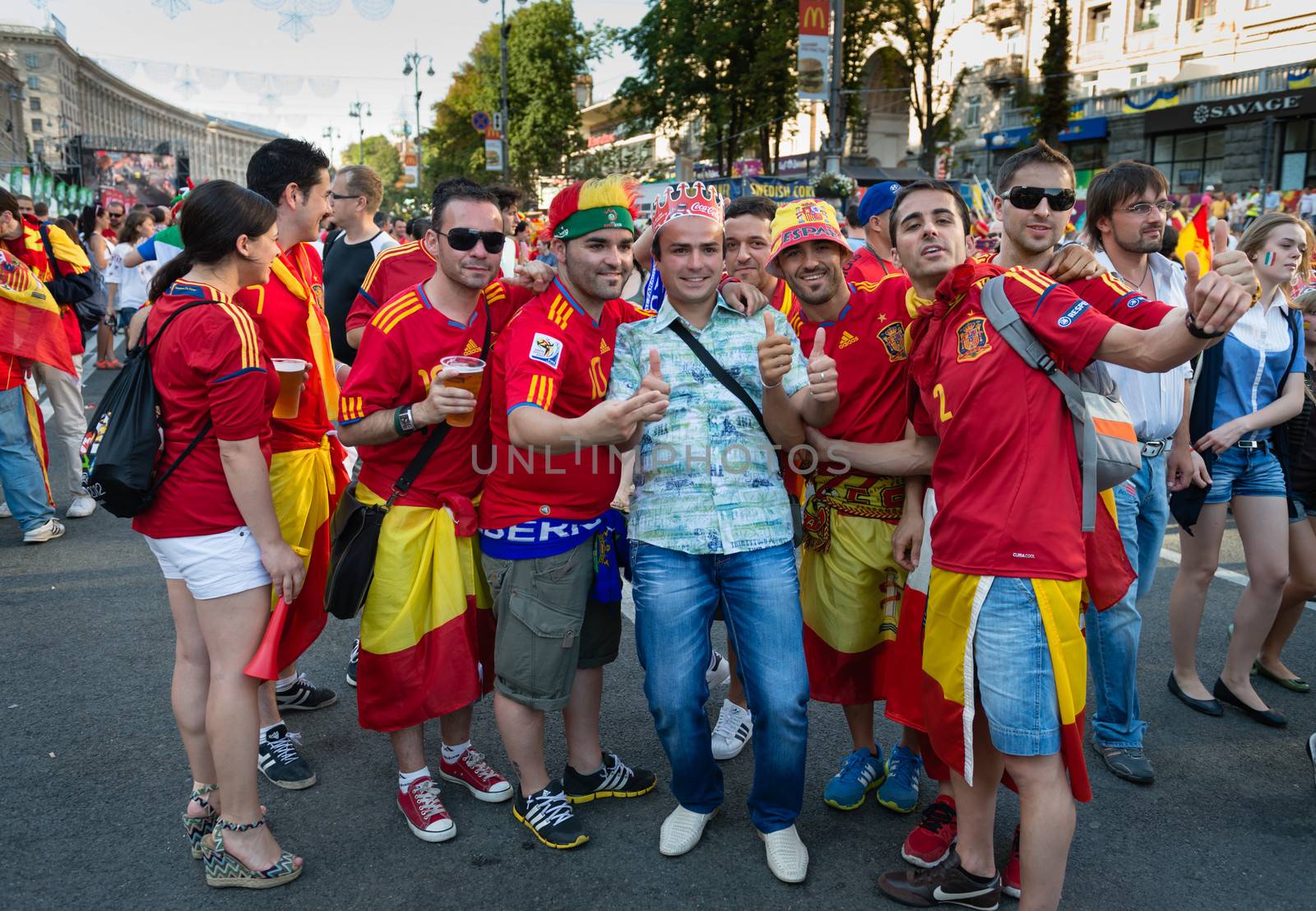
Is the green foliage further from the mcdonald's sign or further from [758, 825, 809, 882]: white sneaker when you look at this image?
[758, 825, 809, 882]: white sneaker

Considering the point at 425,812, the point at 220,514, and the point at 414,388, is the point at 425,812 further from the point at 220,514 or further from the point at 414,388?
the point at 414,388

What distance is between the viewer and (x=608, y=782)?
3516 mm

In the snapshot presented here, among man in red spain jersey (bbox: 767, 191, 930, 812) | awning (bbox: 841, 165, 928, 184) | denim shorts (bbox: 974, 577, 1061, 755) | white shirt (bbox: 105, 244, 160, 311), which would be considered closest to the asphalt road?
man in red spain jersey (bbox: 767, 191, 930, 812)

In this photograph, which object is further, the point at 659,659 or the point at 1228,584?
the point at 1228,584

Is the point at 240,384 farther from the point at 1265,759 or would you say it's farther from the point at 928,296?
the point at 1265,759

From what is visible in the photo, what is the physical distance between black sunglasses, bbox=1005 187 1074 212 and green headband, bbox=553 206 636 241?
1.30 m

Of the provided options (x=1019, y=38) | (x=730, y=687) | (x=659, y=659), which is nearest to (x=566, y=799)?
(x=659, y=659)

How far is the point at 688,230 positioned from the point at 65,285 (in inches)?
232

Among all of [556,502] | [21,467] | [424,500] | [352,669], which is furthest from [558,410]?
[21,467]

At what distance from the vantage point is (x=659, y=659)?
9.97 ft

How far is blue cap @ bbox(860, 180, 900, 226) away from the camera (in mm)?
4223

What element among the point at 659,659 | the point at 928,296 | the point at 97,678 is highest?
the point at 928,296

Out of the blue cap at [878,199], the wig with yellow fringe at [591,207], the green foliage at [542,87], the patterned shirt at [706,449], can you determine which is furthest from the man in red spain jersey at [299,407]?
the green foliage at [542,87]

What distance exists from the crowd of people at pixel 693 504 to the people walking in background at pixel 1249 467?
1.45ft
